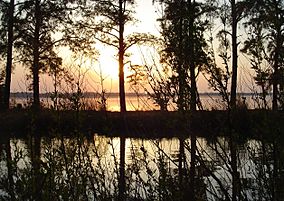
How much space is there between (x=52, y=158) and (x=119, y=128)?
15896 mm

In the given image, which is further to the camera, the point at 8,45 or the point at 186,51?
the point at 8,45

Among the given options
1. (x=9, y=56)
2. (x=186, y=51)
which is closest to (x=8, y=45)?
(x=9, y=56)

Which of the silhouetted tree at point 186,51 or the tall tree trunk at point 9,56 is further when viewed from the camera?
the tall tree trunk at point 9,56

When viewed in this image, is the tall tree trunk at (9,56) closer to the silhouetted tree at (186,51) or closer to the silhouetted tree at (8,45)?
the silhouetted tree at (8,45)

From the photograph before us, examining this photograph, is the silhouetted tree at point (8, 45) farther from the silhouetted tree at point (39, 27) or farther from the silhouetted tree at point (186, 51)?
the silhouetted tree at point (186, 51)

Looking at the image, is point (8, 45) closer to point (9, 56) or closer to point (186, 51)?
point (9, 56)

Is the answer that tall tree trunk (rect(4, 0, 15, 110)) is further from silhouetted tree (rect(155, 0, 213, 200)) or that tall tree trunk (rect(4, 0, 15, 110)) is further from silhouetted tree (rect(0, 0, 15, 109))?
silhouetted tree (rect(155, 0, 213, 200))

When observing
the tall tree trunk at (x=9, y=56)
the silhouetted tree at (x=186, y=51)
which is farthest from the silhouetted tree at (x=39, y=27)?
the silhouetted tree at (x=186, y=51)

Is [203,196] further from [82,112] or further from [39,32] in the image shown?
[39,32]

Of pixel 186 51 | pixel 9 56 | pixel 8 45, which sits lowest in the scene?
pixel 186 51

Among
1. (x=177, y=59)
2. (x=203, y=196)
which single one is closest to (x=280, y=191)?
(x=203, y=196)

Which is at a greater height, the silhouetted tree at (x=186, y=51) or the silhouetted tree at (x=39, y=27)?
the silhouetted tree at (x=39, y=27)

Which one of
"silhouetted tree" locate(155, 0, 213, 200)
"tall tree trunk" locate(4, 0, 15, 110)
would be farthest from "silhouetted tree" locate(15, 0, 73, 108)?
"silhouetted tree" locate(155, 0, 213, 200)

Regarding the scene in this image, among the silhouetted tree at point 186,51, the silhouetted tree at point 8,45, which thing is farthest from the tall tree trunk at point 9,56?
the silhouetted tree at point 186,51
